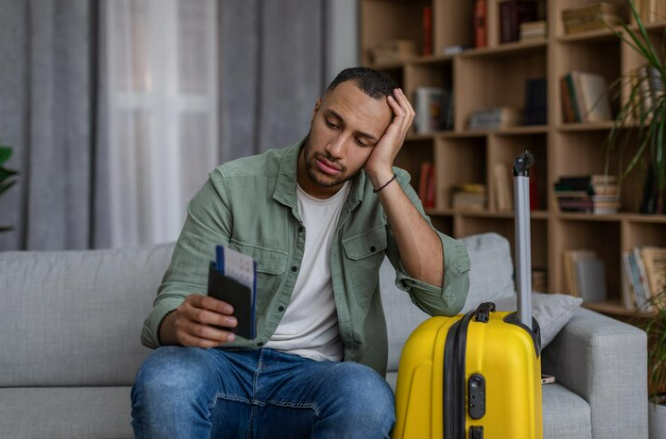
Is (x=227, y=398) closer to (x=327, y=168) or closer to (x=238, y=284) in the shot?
(x=238, y=284)

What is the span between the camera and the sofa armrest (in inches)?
81.2

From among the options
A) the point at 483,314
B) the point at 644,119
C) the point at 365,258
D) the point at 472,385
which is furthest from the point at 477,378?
the point at 644,119

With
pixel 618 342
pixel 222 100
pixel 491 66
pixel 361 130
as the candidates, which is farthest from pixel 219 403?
pixel 491 66

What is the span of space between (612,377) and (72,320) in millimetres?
1404

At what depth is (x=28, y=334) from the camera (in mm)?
2291

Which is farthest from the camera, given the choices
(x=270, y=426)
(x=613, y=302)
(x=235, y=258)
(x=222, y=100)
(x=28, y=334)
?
(x=222, y=100)

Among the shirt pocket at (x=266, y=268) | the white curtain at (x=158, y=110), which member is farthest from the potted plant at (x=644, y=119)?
the white curtain at (x=158, y=110)

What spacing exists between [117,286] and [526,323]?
1.20m

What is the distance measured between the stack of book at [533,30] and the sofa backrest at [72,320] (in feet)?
6.83

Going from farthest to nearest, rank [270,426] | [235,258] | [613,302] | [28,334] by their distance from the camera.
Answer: [613,302] < [28,334] < [270,426] < [235,258]

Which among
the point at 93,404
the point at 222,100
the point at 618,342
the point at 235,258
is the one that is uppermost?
the point at 222,100

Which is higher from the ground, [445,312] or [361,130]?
[361,130]

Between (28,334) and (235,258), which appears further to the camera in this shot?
(28,334)

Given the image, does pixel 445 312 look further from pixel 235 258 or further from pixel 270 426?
pixel 235 258
